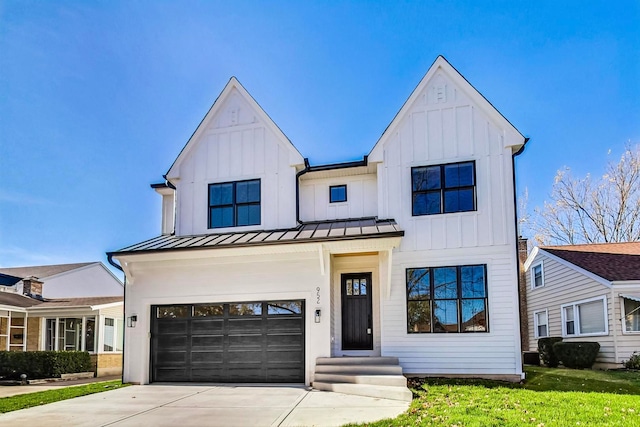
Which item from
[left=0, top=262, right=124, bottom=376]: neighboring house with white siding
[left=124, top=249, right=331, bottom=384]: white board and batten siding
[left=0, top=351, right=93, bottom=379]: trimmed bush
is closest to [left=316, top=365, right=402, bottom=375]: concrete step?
[left=124, top=249, right=331, bottom=384]: white board and batten siding

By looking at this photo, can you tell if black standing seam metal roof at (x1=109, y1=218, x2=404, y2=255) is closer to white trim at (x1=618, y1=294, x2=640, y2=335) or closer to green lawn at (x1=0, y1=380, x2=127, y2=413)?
green lawn at (x1=0, y1=380, x2=127, y2=413)

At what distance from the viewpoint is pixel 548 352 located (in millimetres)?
17766

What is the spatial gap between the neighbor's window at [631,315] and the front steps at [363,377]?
8.51m

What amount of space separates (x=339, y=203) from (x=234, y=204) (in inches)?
120

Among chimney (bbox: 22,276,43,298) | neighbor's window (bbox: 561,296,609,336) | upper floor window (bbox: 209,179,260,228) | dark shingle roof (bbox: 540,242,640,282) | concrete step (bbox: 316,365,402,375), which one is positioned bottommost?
concrete step (bbox: 316,365,402,375)

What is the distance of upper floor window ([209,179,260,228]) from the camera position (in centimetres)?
1473

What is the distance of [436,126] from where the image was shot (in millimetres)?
13523

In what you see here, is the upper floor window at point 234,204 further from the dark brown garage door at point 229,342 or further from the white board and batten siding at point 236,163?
the dark brown garage door at point 229,342

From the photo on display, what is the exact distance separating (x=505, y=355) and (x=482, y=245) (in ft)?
8.70

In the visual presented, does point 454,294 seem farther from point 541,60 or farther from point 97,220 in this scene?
point 97,220

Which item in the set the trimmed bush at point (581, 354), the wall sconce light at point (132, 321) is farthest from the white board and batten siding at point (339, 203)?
the trimmed bush at point (581, 354)

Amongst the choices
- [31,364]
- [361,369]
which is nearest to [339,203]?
[361,369]

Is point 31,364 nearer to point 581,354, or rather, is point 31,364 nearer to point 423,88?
point 423,88

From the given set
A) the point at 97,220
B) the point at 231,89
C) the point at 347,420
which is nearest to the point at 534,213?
the point at 231,89
